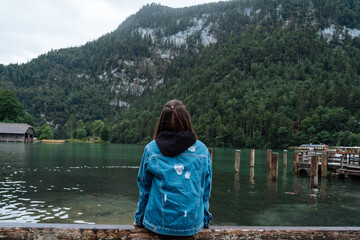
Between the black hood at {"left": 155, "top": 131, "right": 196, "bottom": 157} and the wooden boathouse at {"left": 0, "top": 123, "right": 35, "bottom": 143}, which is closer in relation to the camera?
the black hood at {"left": 155, "top": 131, "right": 196, "bottom": 157}

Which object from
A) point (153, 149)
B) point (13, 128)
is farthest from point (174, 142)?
point (13, 128)

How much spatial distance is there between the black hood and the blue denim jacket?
0.07 m

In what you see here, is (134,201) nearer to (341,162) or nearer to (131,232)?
(131,232)

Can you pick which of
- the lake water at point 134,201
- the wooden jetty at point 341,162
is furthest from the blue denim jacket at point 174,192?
the wooden jetty at point 341,162

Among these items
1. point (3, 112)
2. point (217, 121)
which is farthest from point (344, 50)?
Answer: point (3, 112)

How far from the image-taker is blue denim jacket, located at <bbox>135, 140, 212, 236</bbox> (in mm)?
3131

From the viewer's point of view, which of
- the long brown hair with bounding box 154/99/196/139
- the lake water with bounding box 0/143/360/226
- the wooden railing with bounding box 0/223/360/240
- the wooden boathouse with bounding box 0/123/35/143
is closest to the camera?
the wooden railing with bounding box 0/223/360/240

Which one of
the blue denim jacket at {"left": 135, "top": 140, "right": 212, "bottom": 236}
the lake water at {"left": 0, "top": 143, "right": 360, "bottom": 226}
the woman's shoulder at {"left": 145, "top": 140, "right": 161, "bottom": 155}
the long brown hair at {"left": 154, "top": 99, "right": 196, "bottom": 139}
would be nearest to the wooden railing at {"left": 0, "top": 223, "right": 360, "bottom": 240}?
the blue denim jacket at {"left": 135, "top": 140, "right": 212, "bottom": 236}

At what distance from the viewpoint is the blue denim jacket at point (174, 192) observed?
313 centimetres

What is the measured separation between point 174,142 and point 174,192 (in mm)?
560

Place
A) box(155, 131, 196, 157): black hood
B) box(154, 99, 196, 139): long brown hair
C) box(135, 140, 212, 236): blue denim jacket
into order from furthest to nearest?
box(154, 99, 196, 139): long brown hair < box(155, 131, 196, 157): black hood < box(135, 140, 212, 236): blue denim jacket

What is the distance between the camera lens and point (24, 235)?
2.82 meters

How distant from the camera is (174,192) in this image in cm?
325

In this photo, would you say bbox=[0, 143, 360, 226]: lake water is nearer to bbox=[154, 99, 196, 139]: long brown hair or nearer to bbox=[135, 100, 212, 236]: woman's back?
bbox=[135, 100, 212, 236]: woman's back
